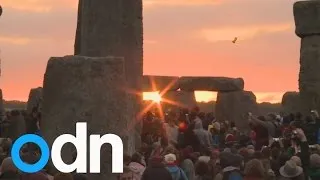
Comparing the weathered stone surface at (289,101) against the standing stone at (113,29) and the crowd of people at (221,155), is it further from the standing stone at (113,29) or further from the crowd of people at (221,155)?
the standing stone at (113,29)

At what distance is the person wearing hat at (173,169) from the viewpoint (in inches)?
388

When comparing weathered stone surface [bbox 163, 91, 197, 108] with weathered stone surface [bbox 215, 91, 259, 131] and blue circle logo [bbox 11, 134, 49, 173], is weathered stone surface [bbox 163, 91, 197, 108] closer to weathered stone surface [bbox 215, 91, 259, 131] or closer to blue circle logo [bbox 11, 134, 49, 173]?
weathered stone surface [bbox 215, 91, 259, 131]

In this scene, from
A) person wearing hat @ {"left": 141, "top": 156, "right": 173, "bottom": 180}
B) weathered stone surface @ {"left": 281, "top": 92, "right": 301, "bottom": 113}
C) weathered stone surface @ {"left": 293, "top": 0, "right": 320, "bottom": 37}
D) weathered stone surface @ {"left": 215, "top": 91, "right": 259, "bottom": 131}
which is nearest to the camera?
person wearing hat @ {"left": 141, "top": 156, "right": 173, "bottom": 180}

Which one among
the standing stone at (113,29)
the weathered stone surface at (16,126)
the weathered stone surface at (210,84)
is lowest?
the weathered stone surface at (16,126)

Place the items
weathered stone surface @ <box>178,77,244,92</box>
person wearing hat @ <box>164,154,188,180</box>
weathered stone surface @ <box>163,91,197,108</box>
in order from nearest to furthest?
person wearing hat @ <box>164,154,188,180</box>, weathered stone surface @ <box>178,77,244,92</box>, weathered stone surface @ <box>163,91,197,108</box>

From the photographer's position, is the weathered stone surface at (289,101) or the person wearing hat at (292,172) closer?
the person wearing hat at (292,172)

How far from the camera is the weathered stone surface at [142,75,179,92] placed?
33031 mm

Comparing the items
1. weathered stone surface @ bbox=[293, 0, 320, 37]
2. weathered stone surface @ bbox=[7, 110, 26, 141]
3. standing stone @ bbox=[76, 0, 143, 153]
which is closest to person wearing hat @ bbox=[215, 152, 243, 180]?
standing stone @ bbox=[76, 0, 143, 153]

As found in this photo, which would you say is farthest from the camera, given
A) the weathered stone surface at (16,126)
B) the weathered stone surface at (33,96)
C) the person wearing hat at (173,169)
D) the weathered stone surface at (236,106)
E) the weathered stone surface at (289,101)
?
the weathered stone surface at (236,106)

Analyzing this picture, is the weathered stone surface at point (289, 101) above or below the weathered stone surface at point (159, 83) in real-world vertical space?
below

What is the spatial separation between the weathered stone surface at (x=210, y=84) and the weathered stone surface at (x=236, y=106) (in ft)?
1.66

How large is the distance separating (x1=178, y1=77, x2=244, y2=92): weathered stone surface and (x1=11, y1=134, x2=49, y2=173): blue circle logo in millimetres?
16677

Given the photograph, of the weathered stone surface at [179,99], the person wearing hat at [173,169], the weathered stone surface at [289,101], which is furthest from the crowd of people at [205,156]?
the weathered stone surface at [179,99]

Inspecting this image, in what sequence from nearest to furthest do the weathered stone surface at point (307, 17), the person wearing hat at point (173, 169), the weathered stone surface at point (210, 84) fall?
1. the person wearing hat at point (173, 169)
2. the weathered stone surface at point (307, 17)
3. the weathered stone surface at point (210, 84)
